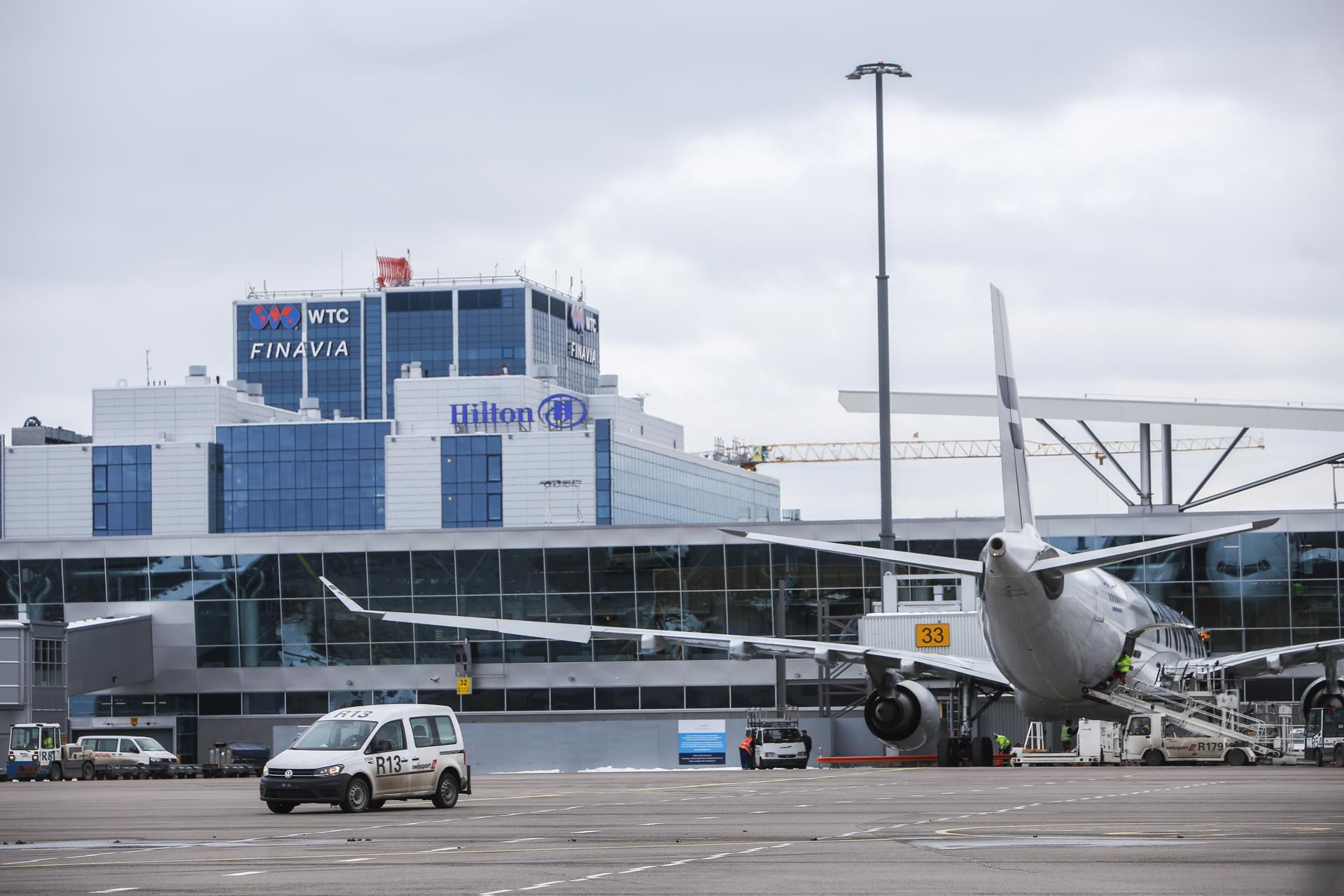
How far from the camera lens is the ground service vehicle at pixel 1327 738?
168 feet

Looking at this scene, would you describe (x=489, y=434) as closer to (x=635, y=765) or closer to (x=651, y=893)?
(x=635, y=765)

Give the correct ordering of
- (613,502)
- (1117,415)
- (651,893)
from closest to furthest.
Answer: (651,893)
(1117,415)
(613,502)

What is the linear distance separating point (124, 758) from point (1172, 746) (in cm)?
4100

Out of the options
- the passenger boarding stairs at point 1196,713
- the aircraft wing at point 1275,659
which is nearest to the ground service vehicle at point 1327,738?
the passenger boarding stairs at point 1196,713

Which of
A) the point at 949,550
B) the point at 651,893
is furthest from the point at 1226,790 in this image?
the point at 949,550

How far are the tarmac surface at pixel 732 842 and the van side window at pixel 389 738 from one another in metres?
1.13

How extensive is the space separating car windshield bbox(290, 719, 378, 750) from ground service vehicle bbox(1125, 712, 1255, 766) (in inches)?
995

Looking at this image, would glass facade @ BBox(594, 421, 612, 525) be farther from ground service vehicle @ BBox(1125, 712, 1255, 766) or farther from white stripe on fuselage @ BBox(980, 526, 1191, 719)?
white stripe on fuselage @ BBox(980, 526, 1191, 719)

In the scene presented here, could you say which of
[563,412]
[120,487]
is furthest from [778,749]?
[120,487]

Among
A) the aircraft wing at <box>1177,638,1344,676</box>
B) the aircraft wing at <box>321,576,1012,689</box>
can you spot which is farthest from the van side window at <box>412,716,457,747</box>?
the aircraft wing at <box>1177,638,1344,676</box>

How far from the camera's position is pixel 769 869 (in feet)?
62.0

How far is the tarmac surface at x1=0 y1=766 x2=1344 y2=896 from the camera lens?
57.0 ft

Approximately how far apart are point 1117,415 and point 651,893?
7200 cm

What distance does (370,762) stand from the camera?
102 ft
